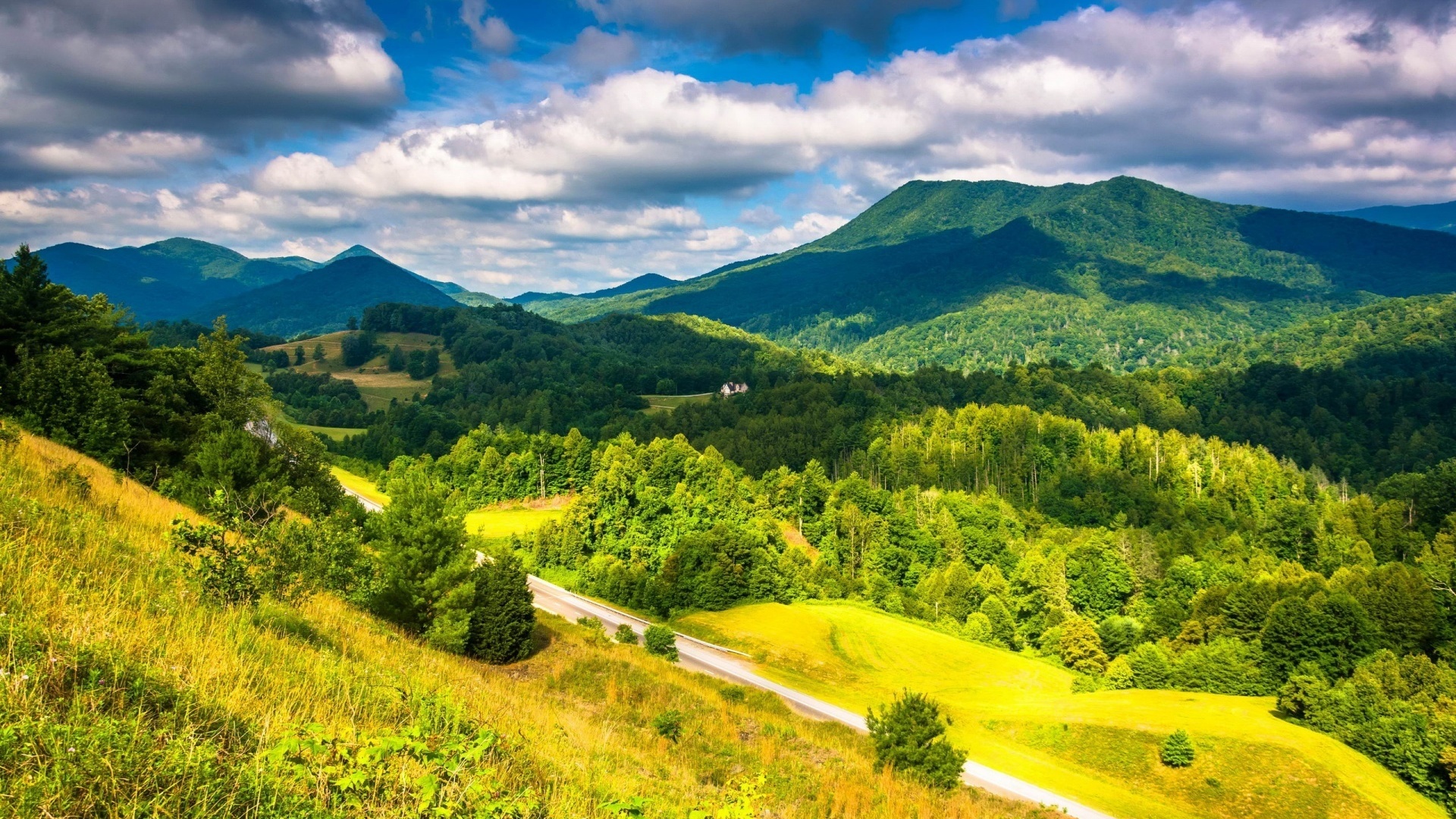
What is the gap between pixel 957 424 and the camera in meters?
142

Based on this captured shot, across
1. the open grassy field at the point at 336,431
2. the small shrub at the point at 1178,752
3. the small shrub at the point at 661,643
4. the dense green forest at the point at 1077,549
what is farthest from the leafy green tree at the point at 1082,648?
the open grassy field at the point at 336,431

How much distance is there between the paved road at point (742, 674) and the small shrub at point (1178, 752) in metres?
9.33

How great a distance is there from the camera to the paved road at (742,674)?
31453 millimetres

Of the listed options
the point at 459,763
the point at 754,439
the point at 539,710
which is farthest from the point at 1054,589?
the point at 459,763

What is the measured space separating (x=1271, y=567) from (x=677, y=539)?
64578mm

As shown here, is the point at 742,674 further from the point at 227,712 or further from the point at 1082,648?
the point at 227,712

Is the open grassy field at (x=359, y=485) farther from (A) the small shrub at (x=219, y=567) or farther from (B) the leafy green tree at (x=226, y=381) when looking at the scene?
(A) the small shrub at (x=219, y=567)

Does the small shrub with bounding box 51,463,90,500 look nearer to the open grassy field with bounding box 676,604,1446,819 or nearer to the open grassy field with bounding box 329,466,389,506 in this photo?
the open grassy field with bounding box 676,604,1446,819

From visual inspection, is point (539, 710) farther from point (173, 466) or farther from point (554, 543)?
point (554, 543)

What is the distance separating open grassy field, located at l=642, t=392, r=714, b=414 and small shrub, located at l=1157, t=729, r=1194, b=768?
415 feet

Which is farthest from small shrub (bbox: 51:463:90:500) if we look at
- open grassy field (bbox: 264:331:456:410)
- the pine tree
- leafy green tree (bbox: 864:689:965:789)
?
open grassy field (bbox: 264:331:456:410)

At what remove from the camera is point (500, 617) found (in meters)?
28.0

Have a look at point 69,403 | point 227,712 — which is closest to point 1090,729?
point 227,712

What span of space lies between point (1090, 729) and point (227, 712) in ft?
150
